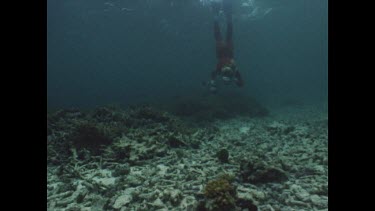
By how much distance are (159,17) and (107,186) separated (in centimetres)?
3998

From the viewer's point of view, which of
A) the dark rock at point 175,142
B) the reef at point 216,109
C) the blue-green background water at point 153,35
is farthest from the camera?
the blue-green background water at point 153,35

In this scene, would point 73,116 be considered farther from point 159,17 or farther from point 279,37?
point 279,37

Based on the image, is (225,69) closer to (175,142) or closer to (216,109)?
(175,142)

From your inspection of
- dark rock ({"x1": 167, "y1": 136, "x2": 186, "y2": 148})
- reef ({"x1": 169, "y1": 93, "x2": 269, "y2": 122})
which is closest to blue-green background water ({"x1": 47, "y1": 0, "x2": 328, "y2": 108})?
reef ({"x1": 169, "y1": 93, "x2": 269, "y2": 122})

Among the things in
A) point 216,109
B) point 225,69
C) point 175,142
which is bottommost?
point 175,142

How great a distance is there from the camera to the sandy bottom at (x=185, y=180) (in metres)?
6.26

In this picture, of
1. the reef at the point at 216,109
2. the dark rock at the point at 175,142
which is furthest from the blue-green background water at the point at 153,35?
the dark rock at the point at 175,142

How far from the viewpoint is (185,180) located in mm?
7551

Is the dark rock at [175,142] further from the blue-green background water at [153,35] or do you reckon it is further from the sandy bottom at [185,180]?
the blue-green background water at [153,35]

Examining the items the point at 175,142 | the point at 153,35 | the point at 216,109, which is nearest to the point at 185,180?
the point at 175,142

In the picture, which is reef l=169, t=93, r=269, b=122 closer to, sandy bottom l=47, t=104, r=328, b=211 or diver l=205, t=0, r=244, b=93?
diver l=205, t=0, r=244, b=93

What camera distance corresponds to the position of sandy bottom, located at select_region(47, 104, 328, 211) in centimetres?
626

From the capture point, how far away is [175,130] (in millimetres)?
12383

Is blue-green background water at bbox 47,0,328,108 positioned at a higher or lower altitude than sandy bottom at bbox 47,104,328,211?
higher
